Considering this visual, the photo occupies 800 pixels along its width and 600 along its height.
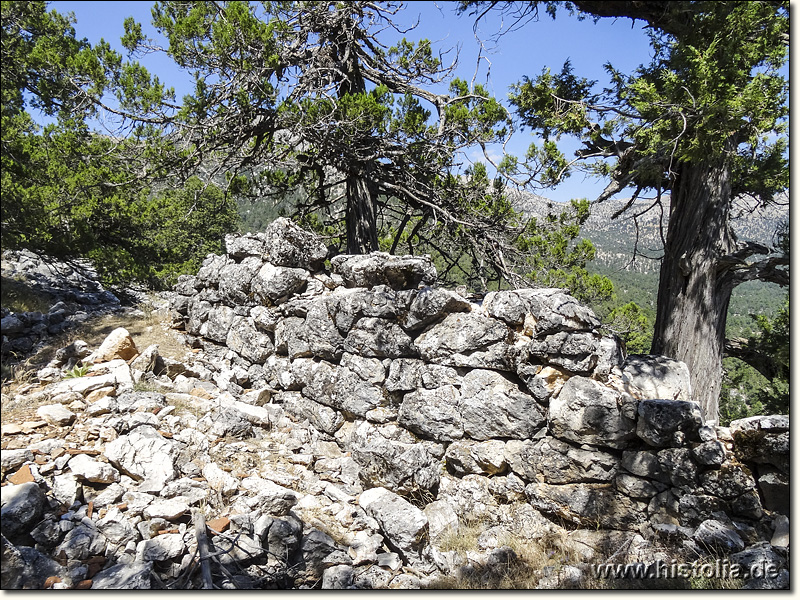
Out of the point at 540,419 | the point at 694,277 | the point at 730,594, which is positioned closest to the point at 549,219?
the point at 694,277

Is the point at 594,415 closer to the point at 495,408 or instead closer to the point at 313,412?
the point at 495,408

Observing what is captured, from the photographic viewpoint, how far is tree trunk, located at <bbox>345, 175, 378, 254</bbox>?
836 cm

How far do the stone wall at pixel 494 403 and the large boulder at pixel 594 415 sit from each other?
0.05 ft

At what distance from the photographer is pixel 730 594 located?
337 cm

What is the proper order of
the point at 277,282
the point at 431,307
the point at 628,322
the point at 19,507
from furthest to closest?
the point at 628,322
the point at 277,282
the point at 431,307
the point at 19,507

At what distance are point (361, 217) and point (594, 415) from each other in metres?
5.52

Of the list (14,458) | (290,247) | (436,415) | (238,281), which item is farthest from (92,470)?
(290,247)

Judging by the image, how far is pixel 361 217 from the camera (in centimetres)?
845

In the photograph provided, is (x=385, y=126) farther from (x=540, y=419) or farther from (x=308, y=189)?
(x=540, y=419)

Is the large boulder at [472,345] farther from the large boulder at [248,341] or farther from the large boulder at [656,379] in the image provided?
the large boulder at [248,341]

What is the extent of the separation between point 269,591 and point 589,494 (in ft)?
10.4

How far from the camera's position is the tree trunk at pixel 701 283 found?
6.59 metres

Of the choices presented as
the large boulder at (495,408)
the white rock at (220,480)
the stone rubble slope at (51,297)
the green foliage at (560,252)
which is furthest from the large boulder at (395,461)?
the green foliage at (560,252)

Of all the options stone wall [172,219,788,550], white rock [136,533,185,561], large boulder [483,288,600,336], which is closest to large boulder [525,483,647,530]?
stone wall [172,219,788,550]
